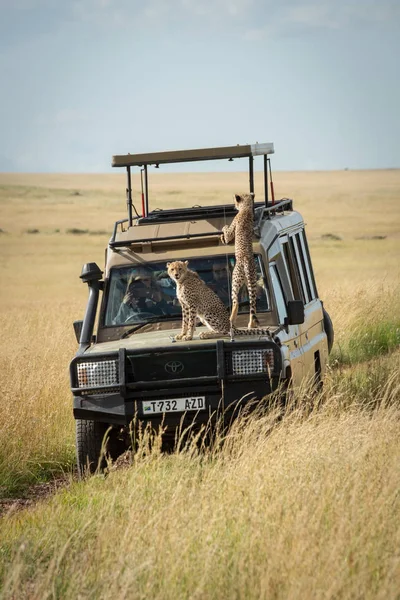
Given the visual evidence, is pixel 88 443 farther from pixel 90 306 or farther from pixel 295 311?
pixel 295 311

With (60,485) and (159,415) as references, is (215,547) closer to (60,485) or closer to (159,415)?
(159,415)

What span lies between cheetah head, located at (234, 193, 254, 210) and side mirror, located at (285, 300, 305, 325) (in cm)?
96

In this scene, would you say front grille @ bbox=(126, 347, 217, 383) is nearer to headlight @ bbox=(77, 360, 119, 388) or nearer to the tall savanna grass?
headlight @ bbox=(77, 360, 119, 388)

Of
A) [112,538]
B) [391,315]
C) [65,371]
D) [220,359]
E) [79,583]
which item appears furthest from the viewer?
[391,315]

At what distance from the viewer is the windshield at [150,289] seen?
380 inches

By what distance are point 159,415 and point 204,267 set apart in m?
1.60

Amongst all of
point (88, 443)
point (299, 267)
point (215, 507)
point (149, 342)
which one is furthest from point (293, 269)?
point (215, 507)

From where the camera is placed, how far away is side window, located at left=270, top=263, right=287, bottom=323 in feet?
31.3

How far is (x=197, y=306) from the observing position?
9086mm

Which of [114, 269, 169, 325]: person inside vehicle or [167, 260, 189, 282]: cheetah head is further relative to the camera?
[114, 269, 169, 325]: person inside vehicle

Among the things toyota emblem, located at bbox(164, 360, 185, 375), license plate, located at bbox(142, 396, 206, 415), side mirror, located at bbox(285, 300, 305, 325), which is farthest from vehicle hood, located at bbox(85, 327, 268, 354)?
side mirror, located at bbox(285, 300, 305, 325)

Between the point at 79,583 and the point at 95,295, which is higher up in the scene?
the point at 95,295

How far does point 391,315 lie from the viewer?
54.6 ft

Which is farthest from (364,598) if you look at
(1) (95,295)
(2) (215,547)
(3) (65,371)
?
(3) (65,371)
